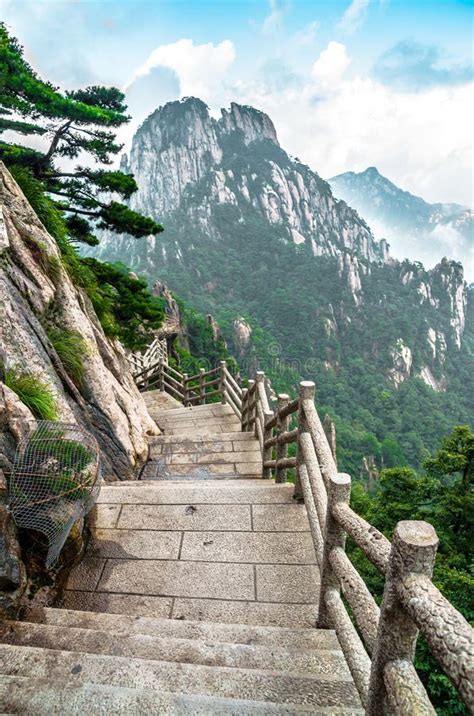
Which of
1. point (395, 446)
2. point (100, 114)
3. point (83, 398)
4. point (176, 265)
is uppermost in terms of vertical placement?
point (176, 265)

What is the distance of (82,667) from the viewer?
1549 millimetres

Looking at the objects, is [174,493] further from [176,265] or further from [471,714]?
[176,265]

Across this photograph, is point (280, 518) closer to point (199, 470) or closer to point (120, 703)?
point (120, 703)

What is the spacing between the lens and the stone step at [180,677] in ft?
4.84

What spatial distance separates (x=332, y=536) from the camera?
6.60ft

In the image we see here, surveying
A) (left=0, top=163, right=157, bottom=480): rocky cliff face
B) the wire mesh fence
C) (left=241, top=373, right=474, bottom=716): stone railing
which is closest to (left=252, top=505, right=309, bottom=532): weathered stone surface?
(left=241, top=373, right=474, bottom=716): stone railing

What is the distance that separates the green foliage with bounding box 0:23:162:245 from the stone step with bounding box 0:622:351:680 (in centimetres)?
580

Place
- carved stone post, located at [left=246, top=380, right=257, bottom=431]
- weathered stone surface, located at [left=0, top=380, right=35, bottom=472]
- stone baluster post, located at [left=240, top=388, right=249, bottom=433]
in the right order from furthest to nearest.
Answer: stone baluster post, located at [left=240, top=388, right=249, bottom=433]
carved stone post, located at [left=246, top=380, right=257, bottom=431]
weathered stone surface, located at [left=0, top=380, right=35, bottom=472]

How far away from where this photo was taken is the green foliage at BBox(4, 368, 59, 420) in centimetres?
297

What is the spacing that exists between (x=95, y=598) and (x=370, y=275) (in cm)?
8479

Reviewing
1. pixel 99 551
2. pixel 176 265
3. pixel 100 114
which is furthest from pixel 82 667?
pixel 176 265

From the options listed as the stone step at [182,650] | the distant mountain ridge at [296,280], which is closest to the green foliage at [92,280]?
the stone step at [182,650]

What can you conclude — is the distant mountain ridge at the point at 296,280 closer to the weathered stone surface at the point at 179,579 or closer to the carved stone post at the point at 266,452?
the carved stone post at the point at 266,452

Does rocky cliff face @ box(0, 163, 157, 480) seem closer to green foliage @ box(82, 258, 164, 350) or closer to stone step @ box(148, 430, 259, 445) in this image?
stone step @ box(148, 430, 259, 445)
